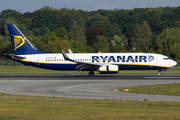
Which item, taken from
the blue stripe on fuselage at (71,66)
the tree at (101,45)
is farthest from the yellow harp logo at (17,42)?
the tree at (101,45)

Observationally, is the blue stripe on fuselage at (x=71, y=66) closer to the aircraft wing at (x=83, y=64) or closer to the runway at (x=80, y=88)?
the aircraft wing at (x=83, y=64)

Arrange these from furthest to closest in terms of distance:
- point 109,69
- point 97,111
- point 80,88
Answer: point 109,69
point 80,88
point 97,111

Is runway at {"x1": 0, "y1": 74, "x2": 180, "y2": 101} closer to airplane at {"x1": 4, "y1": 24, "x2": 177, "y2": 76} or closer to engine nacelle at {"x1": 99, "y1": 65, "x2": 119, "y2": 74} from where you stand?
engine nacelle at {"x1": 99, "y1": 65, "x2": 119, "y2": 74}

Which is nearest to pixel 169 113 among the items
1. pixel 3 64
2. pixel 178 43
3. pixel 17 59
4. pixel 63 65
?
pixel 63 65

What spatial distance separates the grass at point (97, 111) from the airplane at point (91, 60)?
89.8ft

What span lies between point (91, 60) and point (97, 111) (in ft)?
107

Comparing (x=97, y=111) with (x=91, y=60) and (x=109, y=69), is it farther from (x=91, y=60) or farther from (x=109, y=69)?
(x=91, y=60)

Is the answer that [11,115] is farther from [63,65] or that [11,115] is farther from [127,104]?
[63,65]

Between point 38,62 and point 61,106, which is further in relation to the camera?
point 38,62

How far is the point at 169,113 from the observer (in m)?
16.8

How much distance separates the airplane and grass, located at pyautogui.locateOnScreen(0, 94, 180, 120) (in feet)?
89.8

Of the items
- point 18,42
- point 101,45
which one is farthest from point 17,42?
point 101,45

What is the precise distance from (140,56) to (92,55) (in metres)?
8.24

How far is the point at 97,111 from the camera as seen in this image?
17.4 meters
